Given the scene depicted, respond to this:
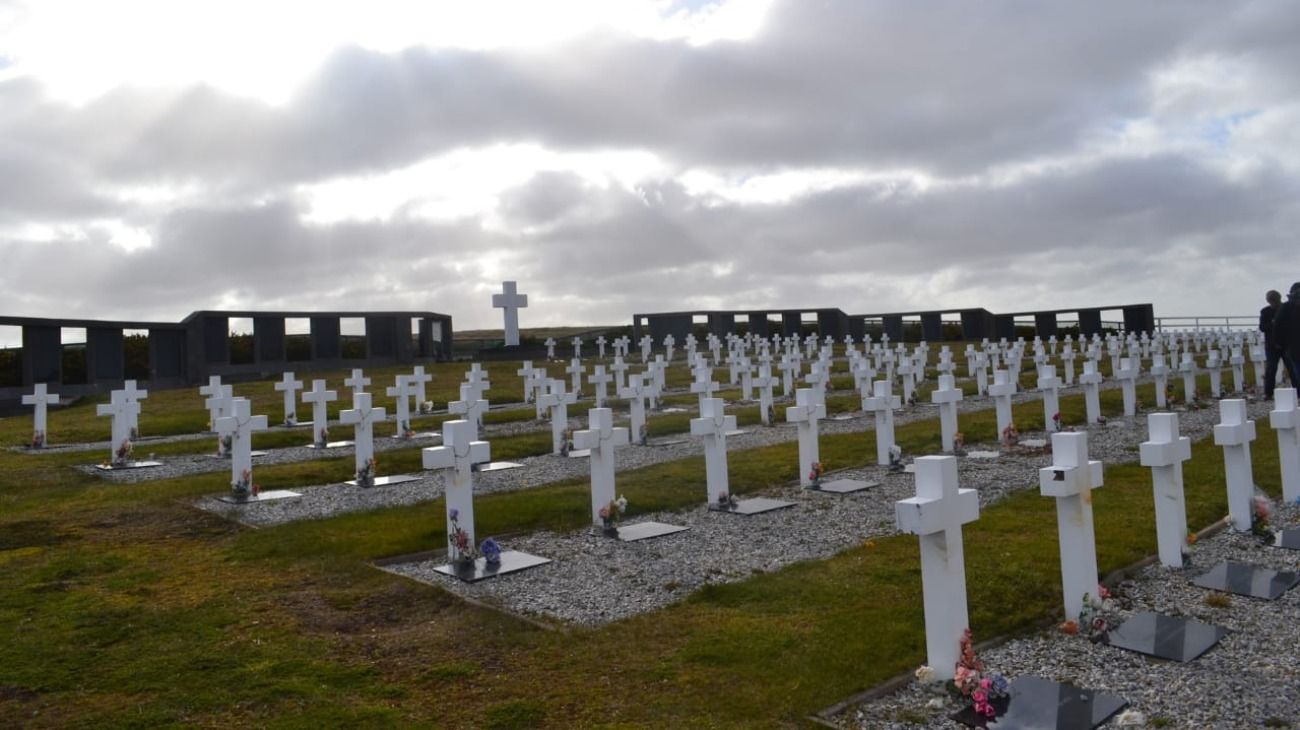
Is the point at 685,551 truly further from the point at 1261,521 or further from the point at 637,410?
the point at 637,410

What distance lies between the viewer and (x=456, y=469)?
7668 mm

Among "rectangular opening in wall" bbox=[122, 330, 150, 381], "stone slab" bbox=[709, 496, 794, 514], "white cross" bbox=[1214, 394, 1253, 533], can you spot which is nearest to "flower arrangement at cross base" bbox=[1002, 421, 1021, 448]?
"stone slab" bbox=[709, 496, 794, 514]

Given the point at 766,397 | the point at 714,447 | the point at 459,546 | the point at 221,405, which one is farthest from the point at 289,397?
the point at 459,546

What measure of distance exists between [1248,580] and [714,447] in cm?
511

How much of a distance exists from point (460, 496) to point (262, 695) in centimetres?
313

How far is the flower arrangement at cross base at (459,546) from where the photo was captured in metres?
7.35

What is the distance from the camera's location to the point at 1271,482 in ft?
30.2

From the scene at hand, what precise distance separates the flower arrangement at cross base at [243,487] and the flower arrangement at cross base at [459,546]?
4.38m

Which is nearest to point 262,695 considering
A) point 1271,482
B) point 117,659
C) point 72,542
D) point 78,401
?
point 117,659

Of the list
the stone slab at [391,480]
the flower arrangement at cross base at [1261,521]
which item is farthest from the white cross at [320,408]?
the flower arrangement at cross base at [1261,521]

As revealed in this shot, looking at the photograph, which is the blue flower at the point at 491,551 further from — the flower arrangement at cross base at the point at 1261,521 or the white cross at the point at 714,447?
the flower arrangement at cross base at the point at 1261,521

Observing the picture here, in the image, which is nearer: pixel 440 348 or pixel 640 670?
pixel 640 670

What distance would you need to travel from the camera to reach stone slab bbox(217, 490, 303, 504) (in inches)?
412

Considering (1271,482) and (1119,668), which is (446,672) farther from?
(1271,482)
